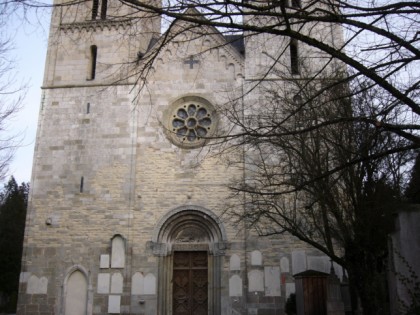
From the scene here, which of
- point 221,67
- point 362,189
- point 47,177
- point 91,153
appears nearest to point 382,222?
point 362,189

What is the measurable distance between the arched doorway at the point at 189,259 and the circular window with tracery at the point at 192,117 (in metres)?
3.19

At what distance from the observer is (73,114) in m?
19.0

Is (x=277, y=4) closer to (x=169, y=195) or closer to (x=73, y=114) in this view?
(x=169, y=195)

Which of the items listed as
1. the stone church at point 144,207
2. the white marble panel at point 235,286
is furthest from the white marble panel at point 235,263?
the white marble panel at point 235,286

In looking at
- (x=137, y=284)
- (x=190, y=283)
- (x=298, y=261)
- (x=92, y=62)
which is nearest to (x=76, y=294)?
(x=137, y=284)

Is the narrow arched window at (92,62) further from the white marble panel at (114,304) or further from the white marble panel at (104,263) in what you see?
the white marble panel at (114,304)

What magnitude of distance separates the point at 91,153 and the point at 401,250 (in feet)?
41.2

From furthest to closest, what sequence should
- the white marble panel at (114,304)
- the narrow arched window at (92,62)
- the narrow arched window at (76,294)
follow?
the narrow arched window at (92,62) < the narrow arched window at (76,294) < the white marble panel at (114,304)

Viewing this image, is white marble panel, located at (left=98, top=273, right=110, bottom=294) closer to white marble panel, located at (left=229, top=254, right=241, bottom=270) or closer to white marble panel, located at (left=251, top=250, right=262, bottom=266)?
white marble panel, located at (left=229, top=254, right=241, bottom=270)

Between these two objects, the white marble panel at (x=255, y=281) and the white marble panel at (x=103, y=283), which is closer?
the white marble panel at (x=255, y=281)

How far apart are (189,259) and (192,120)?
5.43 m

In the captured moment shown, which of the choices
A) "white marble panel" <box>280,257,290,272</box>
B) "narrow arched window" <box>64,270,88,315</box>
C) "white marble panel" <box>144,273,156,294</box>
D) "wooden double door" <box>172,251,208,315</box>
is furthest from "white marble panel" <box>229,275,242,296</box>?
"narrow arched window" <box>64,270,88,315</box>

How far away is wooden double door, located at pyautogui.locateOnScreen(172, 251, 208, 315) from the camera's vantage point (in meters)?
17.0

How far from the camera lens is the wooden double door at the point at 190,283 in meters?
17.0
